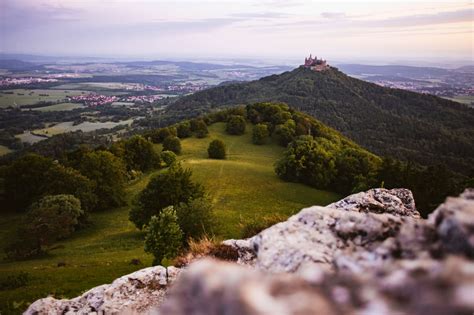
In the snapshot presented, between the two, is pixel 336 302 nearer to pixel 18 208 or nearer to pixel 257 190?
pixel 257 190

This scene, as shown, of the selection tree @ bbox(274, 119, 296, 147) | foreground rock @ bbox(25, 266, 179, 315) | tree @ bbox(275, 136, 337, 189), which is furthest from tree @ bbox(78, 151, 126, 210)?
tree @ bbox(274, 119, 296, 147)

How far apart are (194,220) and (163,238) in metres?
10.7

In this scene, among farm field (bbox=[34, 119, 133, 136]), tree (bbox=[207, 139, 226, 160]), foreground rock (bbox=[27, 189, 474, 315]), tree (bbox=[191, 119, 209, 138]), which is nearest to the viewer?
foreground rock (bbox=[27, 189, 474, 315])

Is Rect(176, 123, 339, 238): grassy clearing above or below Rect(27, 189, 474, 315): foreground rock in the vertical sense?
below

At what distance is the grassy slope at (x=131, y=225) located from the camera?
22.8m

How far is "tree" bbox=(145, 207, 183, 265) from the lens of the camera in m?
17.5

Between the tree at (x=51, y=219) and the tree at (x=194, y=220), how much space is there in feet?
57.3

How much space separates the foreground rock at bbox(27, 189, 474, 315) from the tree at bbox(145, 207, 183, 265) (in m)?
13.2

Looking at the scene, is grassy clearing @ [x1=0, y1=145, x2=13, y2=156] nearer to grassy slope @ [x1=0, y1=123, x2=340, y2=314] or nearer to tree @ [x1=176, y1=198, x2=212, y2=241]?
grassy slope @ [x1=0, y1=123, x2=340, y2=314]

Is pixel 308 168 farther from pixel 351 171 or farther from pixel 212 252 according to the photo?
pixel 212 252

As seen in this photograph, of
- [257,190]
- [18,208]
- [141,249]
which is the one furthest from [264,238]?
[18,208]

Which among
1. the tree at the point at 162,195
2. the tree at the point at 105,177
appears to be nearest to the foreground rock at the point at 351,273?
the tree at the point at 162,195

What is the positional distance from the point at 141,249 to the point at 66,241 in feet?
48.1

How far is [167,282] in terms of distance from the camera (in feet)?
38.0
